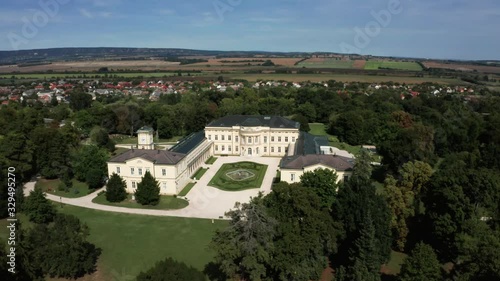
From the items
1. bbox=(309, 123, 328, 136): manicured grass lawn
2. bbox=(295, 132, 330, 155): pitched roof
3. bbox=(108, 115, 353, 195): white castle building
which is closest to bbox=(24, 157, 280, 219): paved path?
bbox=(108, 115, 353, 195): white castle building

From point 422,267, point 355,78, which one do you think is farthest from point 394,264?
point 355,78

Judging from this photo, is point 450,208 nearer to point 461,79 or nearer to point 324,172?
point 324,172

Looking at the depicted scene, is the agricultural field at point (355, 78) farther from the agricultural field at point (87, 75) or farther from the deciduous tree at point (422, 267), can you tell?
the deciduous tree at point (422, 267)

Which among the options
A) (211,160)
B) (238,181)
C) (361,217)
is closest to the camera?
(361,217)

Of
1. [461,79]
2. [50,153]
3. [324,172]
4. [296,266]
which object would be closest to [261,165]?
[324,172]

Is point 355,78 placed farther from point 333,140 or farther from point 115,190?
point 115,190

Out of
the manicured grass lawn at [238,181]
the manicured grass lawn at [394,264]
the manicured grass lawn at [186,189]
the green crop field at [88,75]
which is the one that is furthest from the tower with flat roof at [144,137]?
the green crop field at [88,75]
